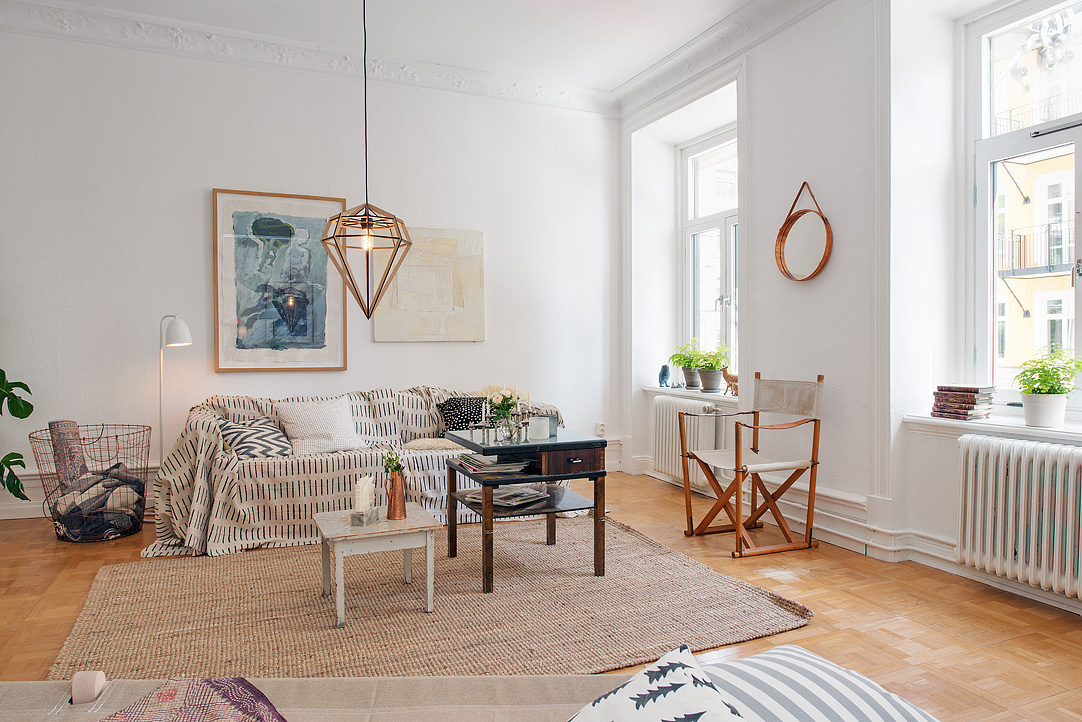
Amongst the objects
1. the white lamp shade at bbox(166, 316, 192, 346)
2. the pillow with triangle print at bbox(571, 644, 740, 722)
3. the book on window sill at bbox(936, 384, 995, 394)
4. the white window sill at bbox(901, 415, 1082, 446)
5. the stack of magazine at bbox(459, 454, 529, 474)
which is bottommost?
the stack of magazine at bbox(459, 454, 529, 474)

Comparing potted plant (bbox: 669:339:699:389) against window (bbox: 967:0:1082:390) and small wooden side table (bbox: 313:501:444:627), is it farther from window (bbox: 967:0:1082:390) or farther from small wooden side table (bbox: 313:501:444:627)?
small wooden side table (bbox: 313:501:444:627)

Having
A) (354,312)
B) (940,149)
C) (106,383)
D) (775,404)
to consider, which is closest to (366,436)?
(354,312)

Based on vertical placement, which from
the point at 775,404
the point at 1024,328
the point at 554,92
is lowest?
the point at 775,404

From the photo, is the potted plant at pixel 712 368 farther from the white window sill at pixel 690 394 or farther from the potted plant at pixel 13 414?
the potted plant at pixel 13 414

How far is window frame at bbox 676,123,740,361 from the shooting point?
6.11m

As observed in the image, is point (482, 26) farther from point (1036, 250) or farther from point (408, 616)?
point (408, 616)

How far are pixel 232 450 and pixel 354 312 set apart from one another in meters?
1.63

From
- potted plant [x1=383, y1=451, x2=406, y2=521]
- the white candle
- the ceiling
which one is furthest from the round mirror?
the white candle

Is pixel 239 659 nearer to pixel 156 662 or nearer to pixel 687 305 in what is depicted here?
pixel 156 662

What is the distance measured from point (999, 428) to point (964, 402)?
0.89ft

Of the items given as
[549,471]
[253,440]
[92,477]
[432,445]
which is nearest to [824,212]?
[549,471]

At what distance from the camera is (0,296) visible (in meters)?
4.77

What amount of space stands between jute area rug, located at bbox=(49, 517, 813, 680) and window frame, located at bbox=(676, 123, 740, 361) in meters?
2.79

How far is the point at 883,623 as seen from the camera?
121 inches
